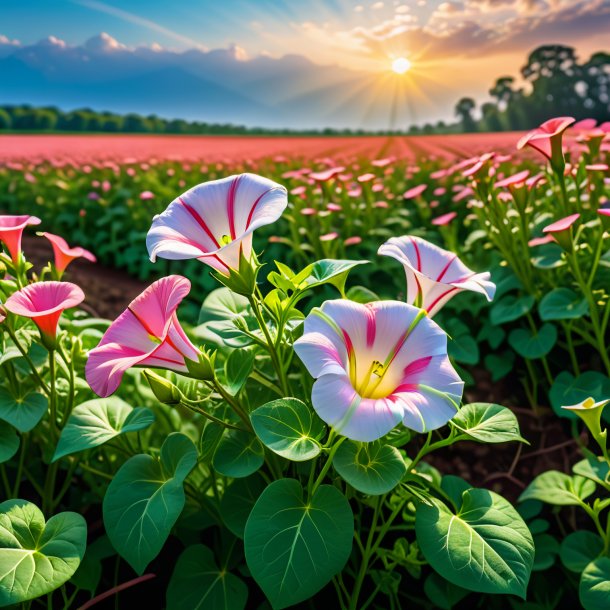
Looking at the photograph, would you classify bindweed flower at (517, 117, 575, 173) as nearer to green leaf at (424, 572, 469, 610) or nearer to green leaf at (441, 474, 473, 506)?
green leaf at (441, 474, 473, 506)

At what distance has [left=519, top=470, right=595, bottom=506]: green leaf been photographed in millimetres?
1419

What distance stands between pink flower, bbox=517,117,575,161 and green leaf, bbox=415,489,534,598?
0.93m

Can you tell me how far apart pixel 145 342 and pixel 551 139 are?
1216 mm

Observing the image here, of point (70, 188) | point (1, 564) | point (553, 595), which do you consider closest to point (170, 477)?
point (1, 564)

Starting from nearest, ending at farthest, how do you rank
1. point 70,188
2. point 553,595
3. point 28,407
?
point 28,407 < point 553,595 < point 70,188

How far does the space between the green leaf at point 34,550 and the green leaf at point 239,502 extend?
279 millimetres

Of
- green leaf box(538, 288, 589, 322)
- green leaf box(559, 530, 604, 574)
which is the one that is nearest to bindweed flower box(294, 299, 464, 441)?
green leaf box(559, 530, 604, 574)

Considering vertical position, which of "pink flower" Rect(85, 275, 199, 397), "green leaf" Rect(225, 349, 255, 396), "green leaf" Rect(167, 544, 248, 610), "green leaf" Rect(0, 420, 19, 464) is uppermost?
"pink flower" Rect(85, 275, 199, 397)

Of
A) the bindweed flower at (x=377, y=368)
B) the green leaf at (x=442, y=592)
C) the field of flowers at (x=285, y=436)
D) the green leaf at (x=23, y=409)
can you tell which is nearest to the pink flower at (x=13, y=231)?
the field of flowers at (x=285, y=436)

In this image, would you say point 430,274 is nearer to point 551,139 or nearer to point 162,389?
point 162,389

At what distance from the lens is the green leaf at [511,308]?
6.46ft

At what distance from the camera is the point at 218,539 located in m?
1.45

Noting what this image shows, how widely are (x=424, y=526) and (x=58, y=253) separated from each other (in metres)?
1.01

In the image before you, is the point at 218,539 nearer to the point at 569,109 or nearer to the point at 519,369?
the point at 519,369
